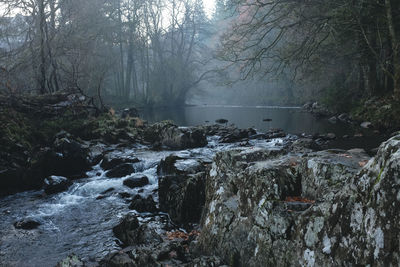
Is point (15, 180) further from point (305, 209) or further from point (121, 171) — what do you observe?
point (305, 209)

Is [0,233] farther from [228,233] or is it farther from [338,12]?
[338,12]

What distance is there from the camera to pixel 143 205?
7.34 m

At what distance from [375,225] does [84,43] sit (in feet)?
70.5

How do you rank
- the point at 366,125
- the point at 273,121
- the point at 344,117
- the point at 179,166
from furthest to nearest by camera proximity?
the point at 273,121
the point at 344,117
the point at 366,125
the point at 179,166

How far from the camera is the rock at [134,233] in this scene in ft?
17.8

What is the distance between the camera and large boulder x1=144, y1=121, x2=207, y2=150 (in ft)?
48.5

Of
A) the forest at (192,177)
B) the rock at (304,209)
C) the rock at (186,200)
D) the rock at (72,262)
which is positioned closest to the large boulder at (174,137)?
the forest at (192,177)

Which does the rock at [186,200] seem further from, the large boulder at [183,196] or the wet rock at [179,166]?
the wet rock at [179,166]

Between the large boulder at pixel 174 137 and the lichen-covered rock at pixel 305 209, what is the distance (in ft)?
30.6

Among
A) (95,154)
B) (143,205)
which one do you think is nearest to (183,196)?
(143,205)

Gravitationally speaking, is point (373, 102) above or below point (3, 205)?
above

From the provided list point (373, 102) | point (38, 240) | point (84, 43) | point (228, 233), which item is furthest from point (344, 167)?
point (84, 43)

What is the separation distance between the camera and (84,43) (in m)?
20.8

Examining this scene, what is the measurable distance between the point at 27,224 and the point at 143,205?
2.48 meters
